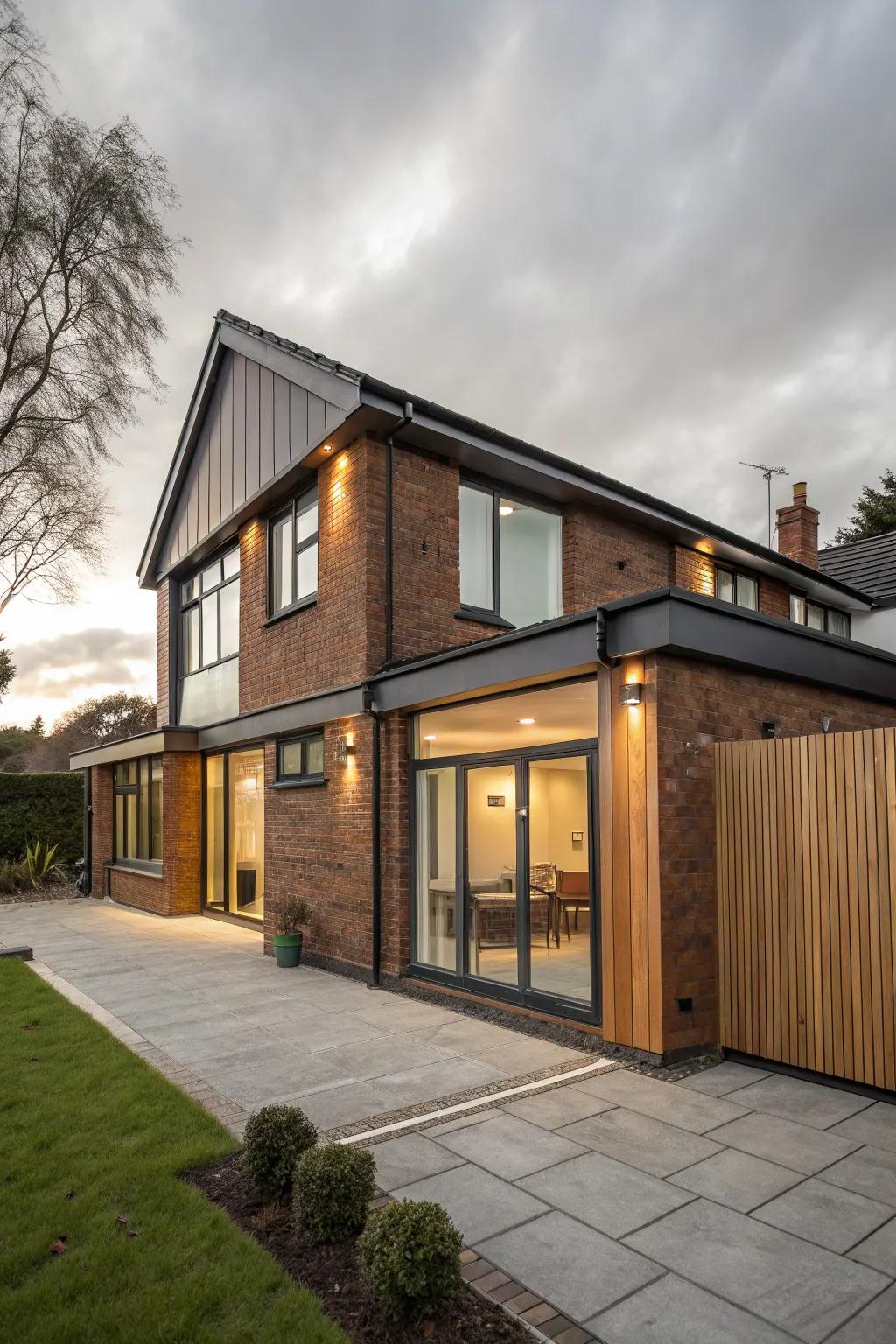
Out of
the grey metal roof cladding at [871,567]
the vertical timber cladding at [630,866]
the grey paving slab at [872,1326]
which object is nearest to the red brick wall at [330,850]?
the vertical timber cladding at [630,866]

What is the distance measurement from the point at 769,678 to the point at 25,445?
9.76 metres

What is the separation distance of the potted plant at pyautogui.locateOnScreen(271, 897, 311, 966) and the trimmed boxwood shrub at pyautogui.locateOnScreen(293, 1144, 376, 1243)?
6387 mm

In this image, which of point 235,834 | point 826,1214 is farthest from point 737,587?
point 826,1214

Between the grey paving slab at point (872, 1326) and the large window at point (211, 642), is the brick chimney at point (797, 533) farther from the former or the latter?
the grey paving slab at point (872, 1326)

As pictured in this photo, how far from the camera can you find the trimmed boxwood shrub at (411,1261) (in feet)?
9.46

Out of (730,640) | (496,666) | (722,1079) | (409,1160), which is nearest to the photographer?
(409,1160)

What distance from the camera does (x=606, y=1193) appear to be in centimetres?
395

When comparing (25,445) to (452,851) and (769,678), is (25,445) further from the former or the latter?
(769,678)

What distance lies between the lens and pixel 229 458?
12.6 metres

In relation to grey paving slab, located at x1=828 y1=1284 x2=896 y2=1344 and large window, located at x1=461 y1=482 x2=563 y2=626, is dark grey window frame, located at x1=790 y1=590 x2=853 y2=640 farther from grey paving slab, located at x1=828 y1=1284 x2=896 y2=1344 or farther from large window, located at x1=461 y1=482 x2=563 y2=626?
grey paving slab, located at x1=828 y1=1284 x2=896 y2=1344

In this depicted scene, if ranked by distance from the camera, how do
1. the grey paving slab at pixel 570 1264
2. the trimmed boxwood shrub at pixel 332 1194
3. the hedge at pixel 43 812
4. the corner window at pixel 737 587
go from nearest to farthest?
1. the grey paving slab at pixel 570 1264
2. the trimmed boxwood shrub at pixel 332 1194
3. the corner window at pixel 737 587
4. the hedge at pixel 43 812

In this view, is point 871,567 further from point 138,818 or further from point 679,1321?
point 679,1321

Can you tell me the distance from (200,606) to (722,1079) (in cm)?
1191

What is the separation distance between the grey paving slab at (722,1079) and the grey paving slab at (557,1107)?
667 mm
